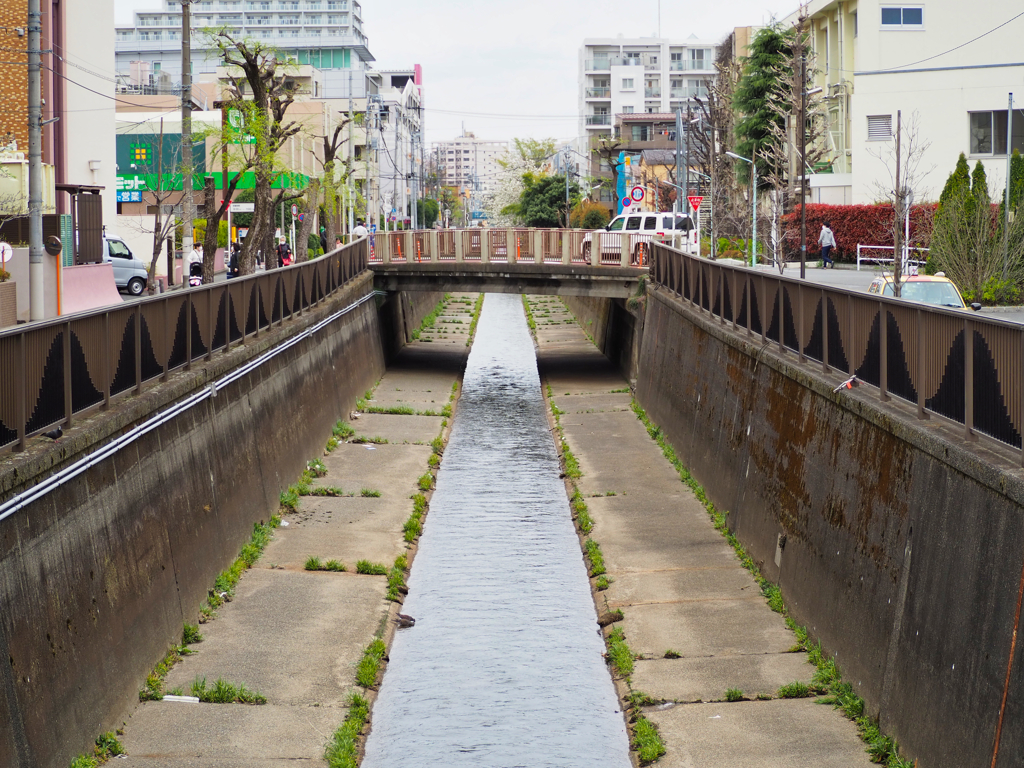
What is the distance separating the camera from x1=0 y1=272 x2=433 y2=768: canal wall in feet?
32.8

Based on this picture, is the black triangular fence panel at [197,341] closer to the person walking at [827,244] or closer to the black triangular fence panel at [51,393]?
the black triangular fence panel at [51,393]

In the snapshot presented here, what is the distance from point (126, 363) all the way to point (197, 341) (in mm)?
3890

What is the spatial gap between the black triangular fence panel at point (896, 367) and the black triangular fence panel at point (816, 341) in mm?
3158

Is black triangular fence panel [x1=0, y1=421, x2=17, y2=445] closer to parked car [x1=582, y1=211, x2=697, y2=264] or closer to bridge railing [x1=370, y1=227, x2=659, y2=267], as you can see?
bridge railing [x1=370, y1=227, x2=659, y2=267]

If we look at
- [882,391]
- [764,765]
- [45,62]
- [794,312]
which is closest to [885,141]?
[45,62]

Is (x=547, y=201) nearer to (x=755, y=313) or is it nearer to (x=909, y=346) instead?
(x=755, y=313)

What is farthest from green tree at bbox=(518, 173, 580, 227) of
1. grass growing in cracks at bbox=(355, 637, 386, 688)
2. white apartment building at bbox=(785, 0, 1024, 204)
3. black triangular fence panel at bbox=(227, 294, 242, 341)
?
grass growing in cracks at bbox=(355, 637, 386, 688)

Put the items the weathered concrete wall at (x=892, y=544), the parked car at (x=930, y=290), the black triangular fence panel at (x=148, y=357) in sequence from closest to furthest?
the weathered concrete wall at (x=892, y=544) < the black triangular fence panel at (x=148, y=357) < the parked car at (x=930, y=290)

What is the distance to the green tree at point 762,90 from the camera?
2281 inches

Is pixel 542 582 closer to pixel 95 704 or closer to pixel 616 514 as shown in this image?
pixel 616 514

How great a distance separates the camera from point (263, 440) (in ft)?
70.1

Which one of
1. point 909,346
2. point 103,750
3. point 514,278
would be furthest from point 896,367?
point 514,278

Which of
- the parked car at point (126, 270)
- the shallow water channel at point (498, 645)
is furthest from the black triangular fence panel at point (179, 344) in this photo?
the parked car at point (126, 270)

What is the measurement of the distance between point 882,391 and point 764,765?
14.7 feet
